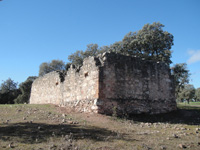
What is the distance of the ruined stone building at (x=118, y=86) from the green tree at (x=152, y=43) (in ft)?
42.3

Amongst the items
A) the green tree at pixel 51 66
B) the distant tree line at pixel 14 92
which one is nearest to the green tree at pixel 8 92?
the distant tree line at pixel 14 92

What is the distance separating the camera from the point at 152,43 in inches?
1012

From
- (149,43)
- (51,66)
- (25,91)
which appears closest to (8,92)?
(25,91)

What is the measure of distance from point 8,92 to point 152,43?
28.6 metres

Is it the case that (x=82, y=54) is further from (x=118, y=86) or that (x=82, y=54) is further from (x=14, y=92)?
(x=118, y=86)

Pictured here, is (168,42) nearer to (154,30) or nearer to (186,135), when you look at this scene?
(154,30)

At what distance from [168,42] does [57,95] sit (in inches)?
734

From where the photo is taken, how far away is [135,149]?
14.1ft

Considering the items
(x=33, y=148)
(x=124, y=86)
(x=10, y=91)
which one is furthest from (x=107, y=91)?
(x=10, y=91)

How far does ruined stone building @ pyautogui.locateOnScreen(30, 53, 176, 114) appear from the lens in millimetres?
9531

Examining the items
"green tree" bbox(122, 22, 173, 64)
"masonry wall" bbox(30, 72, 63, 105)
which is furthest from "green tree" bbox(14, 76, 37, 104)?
"green tree" bbox(122, 22, 173, 64)

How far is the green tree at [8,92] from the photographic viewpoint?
3306 centimetres

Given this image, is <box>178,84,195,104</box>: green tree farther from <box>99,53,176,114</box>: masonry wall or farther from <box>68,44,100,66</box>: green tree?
<box>99,53,176,114</box>: masonry wall

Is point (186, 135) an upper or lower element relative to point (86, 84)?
lower
